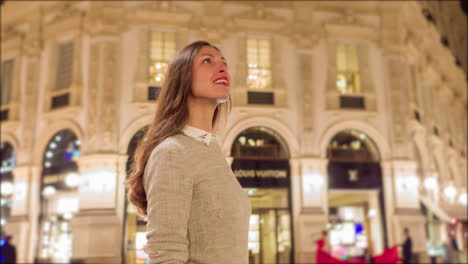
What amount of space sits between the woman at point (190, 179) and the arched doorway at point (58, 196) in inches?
606

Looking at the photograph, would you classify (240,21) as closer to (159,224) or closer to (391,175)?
(391,175)

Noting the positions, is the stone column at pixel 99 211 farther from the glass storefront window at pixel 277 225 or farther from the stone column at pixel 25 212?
the glass storefront window at pixel 277 225

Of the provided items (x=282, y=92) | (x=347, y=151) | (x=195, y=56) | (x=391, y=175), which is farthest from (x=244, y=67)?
(x=195, y=56)

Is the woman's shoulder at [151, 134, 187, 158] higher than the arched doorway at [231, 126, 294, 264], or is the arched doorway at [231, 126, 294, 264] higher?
the arched doorway at [231, 126, 294, 264]

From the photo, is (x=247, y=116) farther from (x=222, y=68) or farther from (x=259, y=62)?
(x=222, y=68)

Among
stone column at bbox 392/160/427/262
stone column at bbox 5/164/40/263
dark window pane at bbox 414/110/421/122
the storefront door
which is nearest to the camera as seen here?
the storefront door

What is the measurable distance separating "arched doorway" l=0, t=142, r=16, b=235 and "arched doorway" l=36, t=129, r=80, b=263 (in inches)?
62.9

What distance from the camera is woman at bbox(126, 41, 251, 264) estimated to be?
1496mm

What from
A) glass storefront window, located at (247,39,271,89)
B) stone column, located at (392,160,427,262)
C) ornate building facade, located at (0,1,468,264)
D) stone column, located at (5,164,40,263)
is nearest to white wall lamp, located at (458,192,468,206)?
ornate building facade, located at (0,1,468,264)

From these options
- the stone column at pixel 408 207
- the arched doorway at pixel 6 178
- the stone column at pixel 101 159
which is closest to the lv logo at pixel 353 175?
the stone column at pixel 408 207

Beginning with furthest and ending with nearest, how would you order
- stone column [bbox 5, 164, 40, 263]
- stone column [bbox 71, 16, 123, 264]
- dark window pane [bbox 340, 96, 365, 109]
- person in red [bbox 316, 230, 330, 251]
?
dark window pane [bbox 340, 96, 365, 109], stone column [bbox 5, 164, 40, 263], stone column [bbox 71, 16, 123, 264], person in red [bbox 316, 230, 330, 251]

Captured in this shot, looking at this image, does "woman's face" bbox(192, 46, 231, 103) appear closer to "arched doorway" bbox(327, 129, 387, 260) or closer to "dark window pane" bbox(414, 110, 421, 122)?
"arched doorway" bbox(327, 129, 387, 260)

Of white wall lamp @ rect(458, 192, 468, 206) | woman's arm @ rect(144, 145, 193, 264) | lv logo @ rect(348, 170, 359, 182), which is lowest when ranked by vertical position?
woman's arm @ rect(144, 145, 193, 264)

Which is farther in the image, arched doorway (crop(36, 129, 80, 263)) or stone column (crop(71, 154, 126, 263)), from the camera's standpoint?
arched doorway (crop(36, 129, 80, 263))
